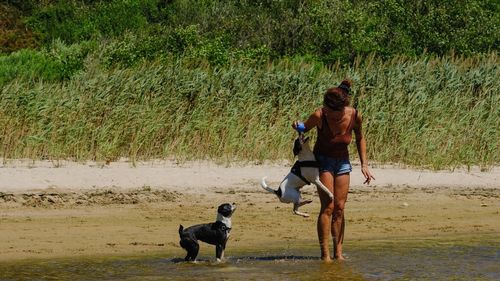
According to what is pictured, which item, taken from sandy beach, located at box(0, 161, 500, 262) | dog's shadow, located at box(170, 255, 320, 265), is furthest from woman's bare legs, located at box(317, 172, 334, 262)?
sandy beach, located at box(0, 161, 500, 262)

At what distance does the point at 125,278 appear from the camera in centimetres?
965

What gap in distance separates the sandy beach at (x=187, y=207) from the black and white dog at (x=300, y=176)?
1813 millimetres

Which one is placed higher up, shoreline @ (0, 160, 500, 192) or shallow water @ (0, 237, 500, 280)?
shoreline @ (0, 160, 500, 192)

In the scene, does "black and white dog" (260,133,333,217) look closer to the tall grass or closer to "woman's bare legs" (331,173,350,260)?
"woman's bare legs" (331,173,350,260)

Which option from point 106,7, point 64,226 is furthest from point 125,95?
point 106,7

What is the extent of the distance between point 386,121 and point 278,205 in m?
4.44

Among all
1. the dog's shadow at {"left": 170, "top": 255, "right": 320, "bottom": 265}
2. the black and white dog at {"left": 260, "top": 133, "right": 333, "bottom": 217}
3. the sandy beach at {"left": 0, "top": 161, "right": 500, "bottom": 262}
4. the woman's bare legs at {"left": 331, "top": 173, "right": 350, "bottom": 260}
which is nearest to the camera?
the black and white dog at {"left": 260, "top": 133, "right": 333, "bottom": 217}

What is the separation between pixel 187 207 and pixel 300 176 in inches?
155

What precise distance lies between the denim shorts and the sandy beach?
1907 mm

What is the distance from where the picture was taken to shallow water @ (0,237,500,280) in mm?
9859

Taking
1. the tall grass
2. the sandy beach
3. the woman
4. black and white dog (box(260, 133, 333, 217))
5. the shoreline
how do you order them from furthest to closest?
the tall grass, the shoreline, the sandy beach, the woman, black and white dog (box(260, 133, 333, 217))

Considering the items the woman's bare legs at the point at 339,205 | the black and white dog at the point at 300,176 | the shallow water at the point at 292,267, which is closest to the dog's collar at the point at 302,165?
the black and white dog at the point at 300,176

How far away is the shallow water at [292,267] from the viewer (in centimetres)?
986

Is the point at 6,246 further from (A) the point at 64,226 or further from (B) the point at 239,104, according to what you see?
(B) the point at 239,104
